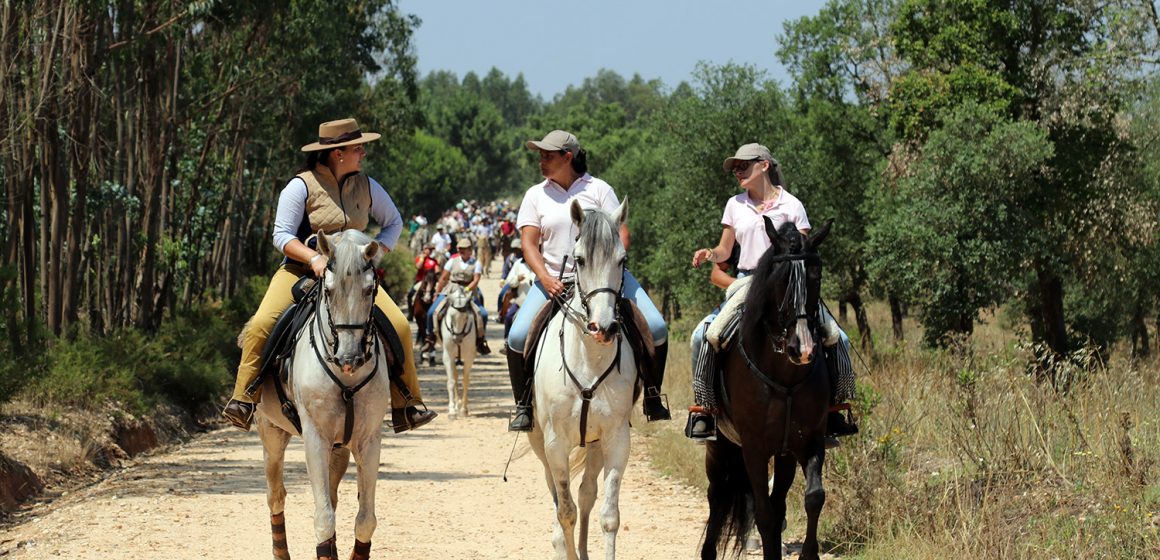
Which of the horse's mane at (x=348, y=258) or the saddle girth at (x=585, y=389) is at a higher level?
the horse's mane at (x=348, y=258)

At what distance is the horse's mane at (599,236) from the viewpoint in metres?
9.12

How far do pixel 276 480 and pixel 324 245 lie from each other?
82.0 inches

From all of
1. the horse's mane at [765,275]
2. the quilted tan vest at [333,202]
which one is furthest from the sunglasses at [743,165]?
the quilted tan vest at [333,202]

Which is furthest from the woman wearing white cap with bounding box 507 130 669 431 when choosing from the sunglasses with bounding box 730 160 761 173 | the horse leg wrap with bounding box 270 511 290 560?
the horse leg wrap with bounding box 270 511 290 560

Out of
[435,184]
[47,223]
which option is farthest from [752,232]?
[435,184]

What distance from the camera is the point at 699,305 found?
123 feet

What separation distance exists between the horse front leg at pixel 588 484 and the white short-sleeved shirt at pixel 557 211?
1.24 meters

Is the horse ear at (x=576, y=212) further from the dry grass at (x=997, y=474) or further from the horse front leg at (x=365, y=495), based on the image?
the dry grass at (x=997, y=474)

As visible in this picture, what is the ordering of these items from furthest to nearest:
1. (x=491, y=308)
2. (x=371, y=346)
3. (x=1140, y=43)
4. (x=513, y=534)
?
(x=491, y=308) < (x=1140, y=43) < (x=513, y=534) < (x=371, y=346)

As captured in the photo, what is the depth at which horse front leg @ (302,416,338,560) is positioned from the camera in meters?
8.96

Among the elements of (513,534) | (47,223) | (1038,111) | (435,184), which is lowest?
(513,534)

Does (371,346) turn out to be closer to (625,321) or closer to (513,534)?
(625,321)

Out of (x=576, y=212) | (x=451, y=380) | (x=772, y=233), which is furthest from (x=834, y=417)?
(x=451, y=380)

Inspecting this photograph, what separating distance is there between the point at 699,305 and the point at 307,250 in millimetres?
28241
